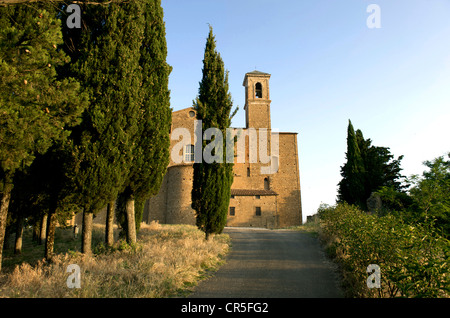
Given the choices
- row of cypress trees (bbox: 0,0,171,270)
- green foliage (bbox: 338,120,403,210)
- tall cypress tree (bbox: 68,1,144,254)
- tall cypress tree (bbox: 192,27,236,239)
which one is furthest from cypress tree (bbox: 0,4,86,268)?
green foliage (bbox: 338,120,403,210)

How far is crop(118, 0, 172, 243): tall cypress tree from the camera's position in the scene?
420 inches

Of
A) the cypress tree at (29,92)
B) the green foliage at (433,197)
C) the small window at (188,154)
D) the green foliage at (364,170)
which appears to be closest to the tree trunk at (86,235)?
the cypress tree at (29,92)

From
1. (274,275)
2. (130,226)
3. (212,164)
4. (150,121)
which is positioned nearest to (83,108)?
(150,121)

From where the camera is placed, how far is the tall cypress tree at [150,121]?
35.0 feet

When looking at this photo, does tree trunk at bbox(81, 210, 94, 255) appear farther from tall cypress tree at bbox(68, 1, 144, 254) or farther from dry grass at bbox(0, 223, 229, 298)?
dry grass at bbox(0, 223, 229, 298)

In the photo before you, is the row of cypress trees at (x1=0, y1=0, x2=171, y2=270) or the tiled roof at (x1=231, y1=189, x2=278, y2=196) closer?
the row of cypress trees at (x1=0, y1=0, x2=171, y2=270)

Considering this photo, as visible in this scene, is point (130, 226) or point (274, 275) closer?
point (274, 275)

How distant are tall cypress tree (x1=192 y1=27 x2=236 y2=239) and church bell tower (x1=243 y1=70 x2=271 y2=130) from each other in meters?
19.8

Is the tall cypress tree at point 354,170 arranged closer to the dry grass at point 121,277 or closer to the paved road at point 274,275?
the paved road at point 274,275

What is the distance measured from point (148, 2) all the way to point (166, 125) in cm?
562

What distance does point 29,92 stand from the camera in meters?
6.39

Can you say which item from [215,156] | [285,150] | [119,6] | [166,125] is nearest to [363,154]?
[285,150]

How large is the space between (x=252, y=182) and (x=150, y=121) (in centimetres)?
2294

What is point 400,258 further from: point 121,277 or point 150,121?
point 150,121
